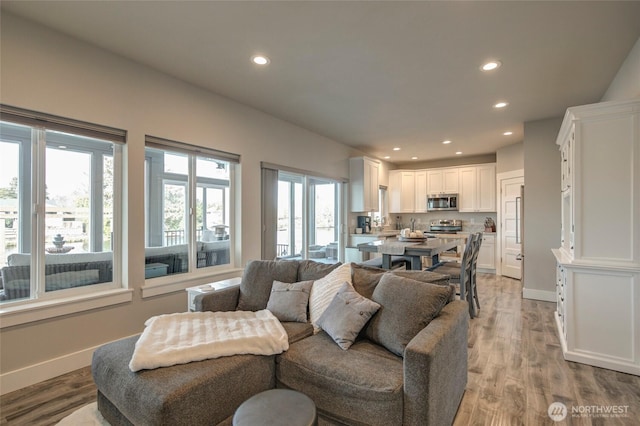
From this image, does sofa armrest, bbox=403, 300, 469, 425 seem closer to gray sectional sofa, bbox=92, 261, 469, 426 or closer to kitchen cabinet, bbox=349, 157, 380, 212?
gray sectional sofa, bbox=92, 261, 469, 426

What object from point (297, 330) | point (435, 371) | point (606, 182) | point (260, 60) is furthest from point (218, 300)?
point (606, 182)

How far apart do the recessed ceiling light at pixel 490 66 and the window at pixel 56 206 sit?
3.57 meters

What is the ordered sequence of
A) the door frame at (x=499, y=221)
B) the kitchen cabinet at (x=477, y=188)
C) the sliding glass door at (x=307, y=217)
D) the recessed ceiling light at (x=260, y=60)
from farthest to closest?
the kitchen cabinet at (x=477, y=188) → the door frame at (x=499, y=221) → the sliding glass door at (x=307, y=217) → the recessed ceiling light at (x=260, y=60)

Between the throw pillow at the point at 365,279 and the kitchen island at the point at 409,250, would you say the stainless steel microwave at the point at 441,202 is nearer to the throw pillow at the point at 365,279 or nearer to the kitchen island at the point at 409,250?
the kitchen island at the point at 409,250

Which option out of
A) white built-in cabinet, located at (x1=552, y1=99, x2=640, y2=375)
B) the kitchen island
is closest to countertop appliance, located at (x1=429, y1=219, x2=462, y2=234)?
the kitchen island

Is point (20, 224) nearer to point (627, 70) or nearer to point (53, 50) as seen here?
point (53, 50)

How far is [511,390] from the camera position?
235 cm

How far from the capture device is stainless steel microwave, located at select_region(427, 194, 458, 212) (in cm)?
753

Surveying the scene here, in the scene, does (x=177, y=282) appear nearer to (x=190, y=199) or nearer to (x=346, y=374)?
(x=190, y=199)

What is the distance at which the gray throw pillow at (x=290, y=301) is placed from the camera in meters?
2.46

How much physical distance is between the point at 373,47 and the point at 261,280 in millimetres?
2305

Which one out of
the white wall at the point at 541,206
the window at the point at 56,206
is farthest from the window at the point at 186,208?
the white wall at the point at 541,206

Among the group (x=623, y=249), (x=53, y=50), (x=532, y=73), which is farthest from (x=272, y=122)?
(x=623, y=249)

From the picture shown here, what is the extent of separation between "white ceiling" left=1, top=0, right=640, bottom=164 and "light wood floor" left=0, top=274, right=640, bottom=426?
2815 millimetres
